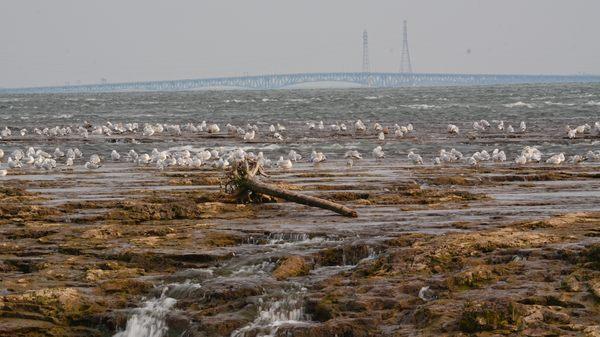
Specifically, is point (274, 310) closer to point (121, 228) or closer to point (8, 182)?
Answer: point (121, 228)

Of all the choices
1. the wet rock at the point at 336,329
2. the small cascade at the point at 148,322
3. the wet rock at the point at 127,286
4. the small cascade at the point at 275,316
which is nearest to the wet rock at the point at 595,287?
the wet rock at the point at 336,329

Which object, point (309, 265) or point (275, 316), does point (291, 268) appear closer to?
point (309, 265)

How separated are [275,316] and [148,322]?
118 centimetres

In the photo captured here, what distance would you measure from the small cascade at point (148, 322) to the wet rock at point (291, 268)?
1.41 meters

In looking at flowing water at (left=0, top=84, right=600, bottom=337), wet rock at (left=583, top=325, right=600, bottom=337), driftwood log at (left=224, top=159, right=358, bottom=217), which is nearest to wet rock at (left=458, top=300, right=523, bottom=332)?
wet rock at (left=583, top=325, right=600, bottom=337)

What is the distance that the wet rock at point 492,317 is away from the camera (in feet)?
27.7

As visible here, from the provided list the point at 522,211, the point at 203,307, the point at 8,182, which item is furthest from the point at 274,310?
the point at 8,182

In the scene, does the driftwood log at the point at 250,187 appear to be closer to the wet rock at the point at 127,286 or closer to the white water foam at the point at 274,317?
the wet rock at the point at 127,286

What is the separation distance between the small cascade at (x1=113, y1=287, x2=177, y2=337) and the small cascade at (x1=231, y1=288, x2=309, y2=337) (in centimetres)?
79

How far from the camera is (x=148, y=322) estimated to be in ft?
31.3

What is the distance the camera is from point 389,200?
55.0 feet

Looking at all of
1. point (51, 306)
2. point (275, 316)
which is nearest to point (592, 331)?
point (275, 316)

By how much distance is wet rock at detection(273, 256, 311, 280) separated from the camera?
10.8 metres

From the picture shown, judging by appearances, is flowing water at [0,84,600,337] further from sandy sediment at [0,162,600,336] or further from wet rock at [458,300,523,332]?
wet rock at [458,300,523,332]
